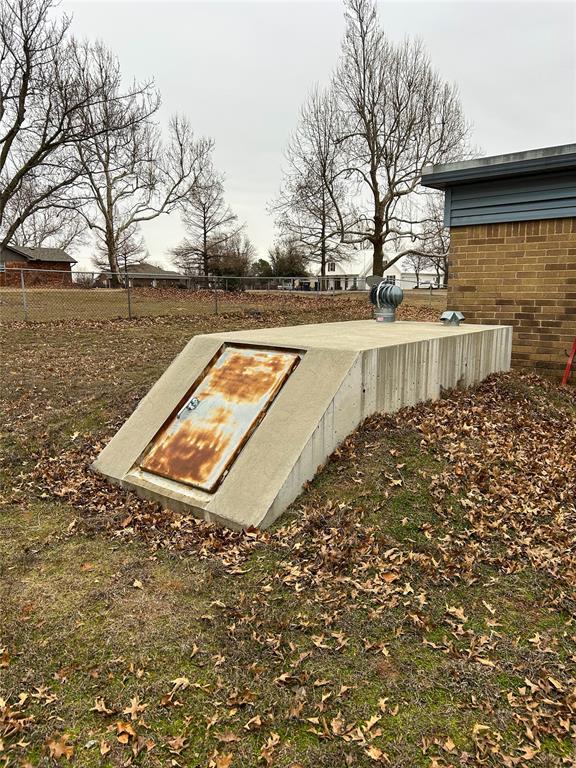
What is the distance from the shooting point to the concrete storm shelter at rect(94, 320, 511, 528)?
12.5ft

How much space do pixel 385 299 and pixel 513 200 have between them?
2.45 metres

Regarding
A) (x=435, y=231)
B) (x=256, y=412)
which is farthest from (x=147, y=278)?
(x=256, y=412)

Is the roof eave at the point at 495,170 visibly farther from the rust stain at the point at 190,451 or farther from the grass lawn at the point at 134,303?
the grass lawn at the point at 134,303

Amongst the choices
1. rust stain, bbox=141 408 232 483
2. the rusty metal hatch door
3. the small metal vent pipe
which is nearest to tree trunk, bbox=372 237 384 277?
the small metal vent pipe

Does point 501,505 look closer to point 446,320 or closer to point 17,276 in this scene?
point 446,320

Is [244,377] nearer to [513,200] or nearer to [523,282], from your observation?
[523,282]

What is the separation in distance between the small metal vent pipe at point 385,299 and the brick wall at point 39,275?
30.0 ft

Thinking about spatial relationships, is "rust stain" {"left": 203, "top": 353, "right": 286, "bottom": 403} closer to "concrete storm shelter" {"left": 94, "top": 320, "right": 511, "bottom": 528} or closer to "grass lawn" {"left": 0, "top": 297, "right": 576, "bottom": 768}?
"concrete storm shelter" {"left": 94, "top": 320, "right": 511, "bottom": 528}

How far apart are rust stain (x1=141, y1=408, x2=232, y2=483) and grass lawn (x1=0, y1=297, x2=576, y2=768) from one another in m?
0.36

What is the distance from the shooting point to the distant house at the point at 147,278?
21.4 m

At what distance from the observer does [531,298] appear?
7793 millimetres

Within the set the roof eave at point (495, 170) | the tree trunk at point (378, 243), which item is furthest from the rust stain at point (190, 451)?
the tree trunk at point (378, 243)

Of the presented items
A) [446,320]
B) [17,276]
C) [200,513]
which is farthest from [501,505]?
[17,276]

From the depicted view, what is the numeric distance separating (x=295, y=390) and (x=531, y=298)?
522 cm
